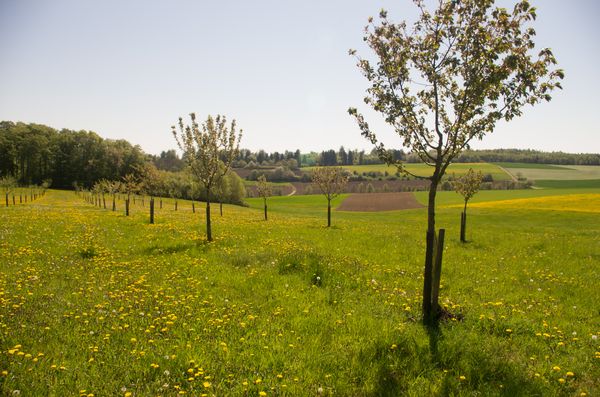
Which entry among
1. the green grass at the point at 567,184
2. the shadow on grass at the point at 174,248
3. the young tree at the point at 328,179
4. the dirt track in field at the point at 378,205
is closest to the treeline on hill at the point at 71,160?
the dirt track in field at the point at 378,205

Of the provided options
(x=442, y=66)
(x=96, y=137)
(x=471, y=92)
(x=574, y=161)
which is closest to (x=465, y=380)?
(x=471, y=92)

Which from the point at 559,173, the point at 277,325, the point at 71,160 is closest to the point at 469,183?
the point at 277,325

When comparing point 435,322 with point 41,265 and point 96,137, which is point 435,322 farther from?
point 96,137

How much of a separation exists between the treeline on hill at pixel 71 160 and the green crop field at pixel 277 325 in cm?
8782

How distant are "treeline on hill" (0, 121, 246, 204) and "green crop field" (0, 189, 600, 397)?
288 ft

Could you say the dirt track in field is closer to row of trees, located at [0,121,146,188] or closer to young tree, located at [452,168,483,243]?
young tree, located at [452,168,483,243]

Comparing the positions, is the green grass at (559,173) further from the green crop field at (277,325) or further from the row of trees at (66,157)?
the green crop field at (277,325)

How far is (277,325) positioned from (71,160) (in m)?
123

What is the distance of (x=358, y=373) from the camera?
6969 millimetres

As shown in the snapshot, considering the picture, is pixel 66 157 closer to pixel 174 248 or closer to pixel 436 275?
pixel 174 248

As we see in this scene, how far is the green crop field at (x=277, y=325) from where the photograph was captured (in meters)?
6.57

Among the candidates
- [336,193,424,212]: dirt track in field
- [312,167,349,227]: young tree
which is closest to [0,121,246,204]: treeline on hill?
[336,193,424,212]: dirt track in field

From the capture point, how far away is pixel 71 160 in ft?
360

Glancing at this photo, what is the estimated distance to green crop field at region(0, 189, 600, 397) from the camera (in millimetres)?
6566
